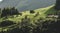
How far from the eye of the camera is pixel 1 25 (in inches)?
6373

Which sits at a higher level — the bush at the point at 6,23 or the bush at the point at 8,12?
the bush at the point at 8,12

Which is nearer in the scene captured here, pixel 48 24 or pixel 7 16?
pixel 48 24

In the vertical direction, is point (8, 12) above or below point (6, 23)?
above

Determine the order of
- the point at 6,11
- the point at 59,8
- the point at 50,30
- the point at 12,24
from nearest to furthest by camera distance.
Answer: the point at 50,30, the point at 12,24, the point at 59,8, the point at 6,11

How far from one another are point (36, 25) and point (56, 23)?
1209 centimetres

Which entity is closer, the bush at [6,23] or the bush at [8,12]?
the bush at [6,23]

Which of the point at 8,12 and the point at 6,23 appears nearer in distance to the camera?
the point at 6,23

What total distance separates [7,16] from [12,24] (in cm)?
2687

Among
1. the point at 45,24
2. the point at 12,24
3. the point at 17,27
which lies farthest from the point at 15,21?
the point at 45,24

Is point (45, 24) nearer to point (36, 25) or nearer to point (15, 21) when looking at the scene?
point (36, 25)

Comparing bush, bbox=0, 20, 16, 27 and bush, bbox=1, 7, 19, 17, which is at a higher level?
bush, bbox=1, 7, 19, 17

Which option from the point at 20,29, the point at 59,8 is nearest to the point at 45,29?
the point at 20,29

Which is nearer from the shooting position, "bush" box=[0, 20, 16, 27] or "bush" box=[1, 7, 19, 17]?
"bush" box=[0, 20, 16, 27]

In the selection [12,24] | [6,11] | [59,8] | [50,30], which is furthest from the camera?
[6,11]
